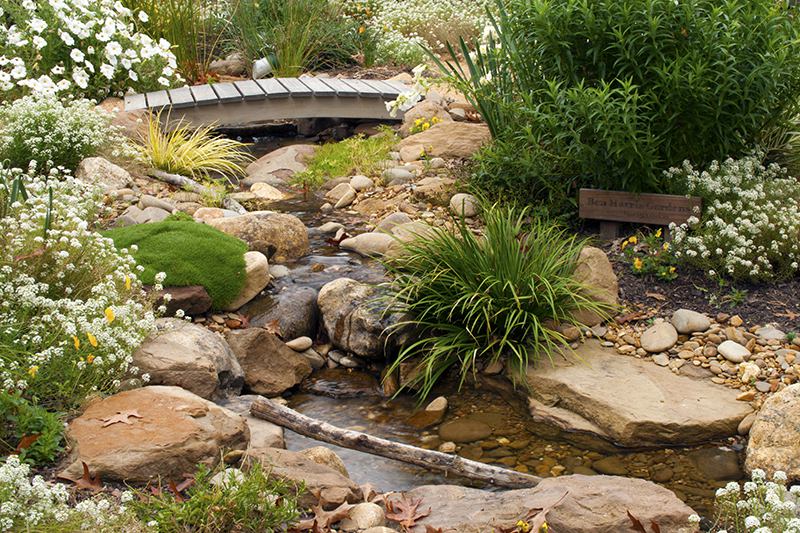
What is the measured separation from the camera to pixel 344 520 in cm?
372

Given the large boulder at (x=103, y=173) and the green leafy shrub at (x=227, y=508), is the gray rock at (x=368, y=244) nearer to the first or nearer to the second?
the large boulder at (x=103, y=173)

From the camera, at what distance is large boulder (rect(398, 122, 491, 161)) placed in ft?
28.8

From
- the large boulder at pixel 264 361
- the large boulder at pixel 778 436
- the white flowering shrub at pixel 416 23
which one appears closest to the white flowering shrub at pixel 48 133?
the large boulder at pixel 264 361

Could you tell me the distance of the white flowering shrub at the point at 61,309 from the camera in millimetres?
4195

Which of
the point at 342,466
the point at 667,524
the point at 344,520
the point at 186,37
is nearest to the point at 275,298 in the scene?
the point at 342,466

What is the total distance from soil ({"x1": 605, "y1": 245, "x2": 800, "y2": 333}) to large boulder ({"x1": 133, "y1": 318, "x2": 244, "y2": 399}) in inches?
111

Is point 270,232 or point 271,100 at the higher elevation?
point 271,100

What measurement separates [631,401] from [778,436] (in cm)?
85

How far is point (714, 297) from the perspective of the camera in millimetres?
6141

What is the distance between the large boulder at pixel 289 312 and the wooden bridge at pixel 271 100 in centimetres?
403

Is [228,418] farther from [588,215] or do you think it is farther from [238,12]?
[238,12]

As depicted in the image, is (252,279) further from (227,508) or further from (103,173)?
(227,508)

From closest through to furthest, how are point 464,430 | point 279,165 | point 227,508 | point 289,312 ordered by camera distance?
1. point 227,508
2. point 464,430
3. point 289,312
4. point 279,165

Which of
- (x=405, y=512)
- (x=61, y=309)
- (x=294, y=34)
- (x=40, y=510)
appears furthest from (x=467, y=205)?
(x=294, y=34)
